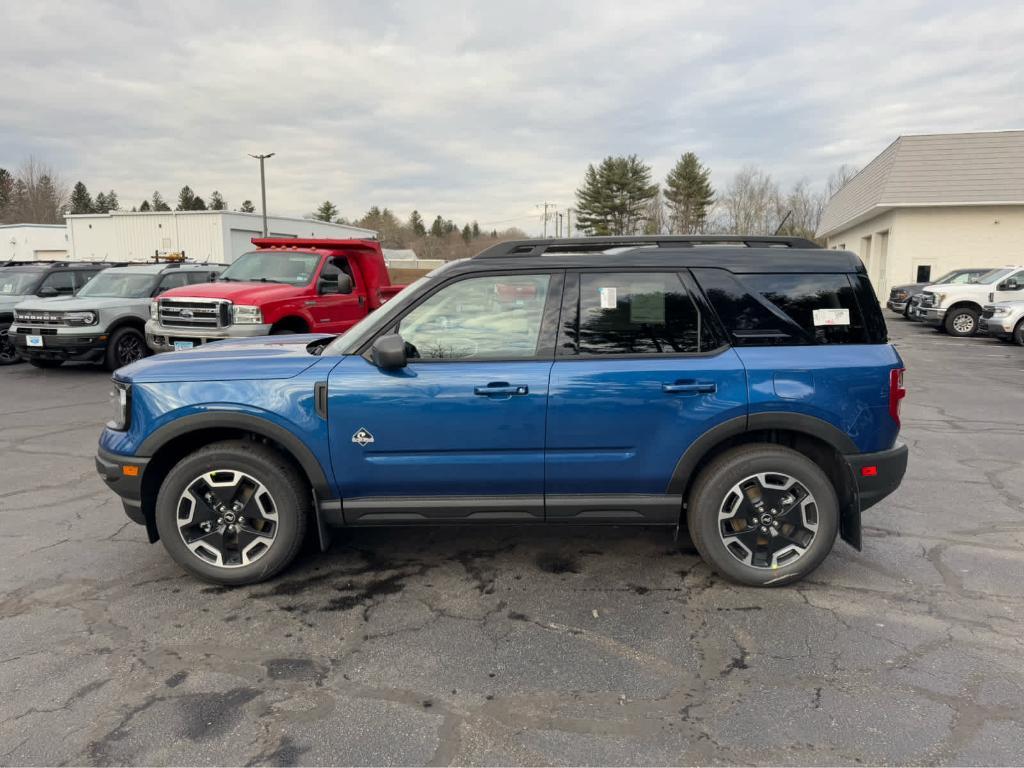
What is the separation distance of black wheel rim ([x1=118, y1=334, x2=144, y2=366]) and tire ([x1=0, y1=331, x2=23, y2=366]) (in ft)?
8.13

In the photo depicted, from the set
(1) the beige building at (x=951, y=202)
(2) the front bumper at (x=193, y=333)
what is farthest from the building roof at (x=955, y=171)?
(2) the front bumper at (x=193, y=333)

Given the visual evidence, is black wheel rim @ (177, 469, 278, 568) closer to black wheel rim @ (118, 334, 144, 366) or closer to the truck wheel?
the truck wheel

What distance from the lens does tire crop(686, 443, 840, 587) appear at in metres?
3.62

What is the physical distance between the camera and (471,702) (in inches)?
109

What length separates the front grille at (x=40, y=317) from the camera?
10672mm

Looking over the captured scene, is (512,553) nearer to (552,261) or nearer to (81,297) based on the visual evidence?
(552,261)

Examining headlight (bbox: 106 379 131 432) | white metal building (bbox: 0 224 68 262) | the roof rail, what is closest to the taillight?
the roof rail

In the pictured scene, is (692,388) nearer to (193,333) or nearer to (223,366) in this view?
(223,366)

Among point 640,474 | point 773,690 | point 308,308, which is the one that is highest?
point 308,308

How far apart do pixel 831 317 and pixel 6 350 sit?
1379 centimetres

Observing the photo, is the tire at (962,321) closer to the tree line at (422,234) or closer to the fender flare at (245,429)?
the fender flare at (245,429)

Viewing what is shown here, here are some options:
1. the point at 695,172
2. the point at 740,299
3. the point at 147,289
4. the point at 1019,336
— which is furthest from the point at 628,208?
the point at 740,299

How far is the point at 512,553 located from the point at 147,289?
10210 mm

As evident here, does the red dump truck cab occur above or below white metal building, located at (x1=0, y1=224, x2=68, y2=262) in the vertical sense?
below
